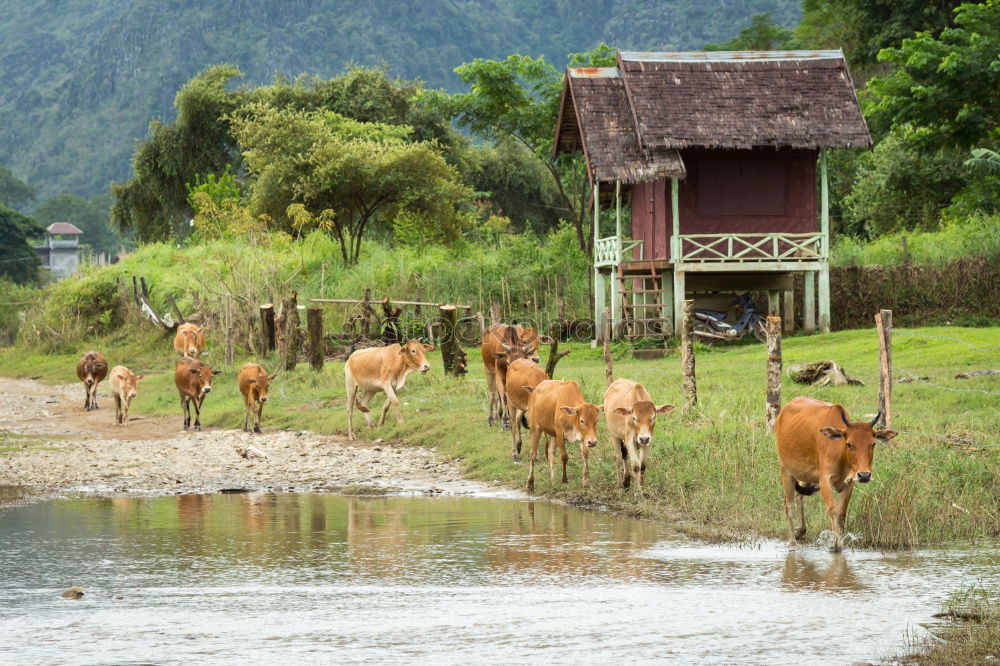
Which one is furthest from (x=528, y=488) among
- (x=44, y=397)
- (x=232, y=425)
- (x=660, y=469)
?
(x=44, y=397)

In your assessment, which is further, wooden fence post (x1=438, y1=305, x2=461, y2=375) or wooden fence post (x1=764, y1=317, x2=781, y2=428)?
wooden fence post (x1=438, y1=305, x2=461, y2=375)

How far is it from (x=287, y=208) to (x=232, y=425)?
18842 mm

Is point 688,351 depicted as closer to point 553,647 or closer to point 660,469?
point 660,469

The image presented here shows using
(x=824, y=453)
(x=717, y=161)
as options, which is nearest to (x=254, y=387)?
(x=824, y=453)

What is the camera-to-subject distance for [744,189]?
31609 mm

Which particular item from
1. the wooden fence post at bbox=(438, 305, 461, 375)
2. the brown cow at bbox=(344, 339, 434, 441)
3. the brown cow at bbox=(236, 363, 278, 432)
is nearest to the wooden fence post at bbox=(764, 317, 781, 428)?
the brown cow at bbox=(344, 339, 434, 441)

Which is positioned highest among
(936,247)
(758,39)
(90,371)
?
(758,39)

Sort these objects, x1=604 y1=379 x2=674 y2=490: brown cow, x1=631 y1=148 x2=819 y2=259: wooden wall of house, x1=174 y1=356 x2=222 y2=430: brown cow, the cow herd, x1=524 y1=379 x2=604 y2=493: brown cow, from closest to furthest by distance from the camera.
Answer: the cow herd → x1=604 y1=379 x2=674 y2=490: brown cow → x1=524 y1=379 x2=604 y2=493: brown cow → x1=174 y1=356 x2=222 y2=430: brown cow → x1=631 y1=148 x2=819 y2=259: wooden wall of house

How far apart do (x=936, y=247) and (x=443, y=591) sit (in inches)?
1012

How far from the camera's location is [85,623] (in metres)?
8.23

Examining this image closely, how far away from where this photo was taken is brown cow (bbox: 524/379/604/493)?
517 inches

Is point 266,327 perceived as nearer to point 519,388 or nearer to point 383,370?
point 383,370

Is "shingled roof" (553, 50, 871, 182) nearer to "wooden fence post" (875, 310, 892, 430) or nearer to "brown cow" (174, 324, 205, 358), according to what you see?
"brown cow" (174, 324, 205, 358)

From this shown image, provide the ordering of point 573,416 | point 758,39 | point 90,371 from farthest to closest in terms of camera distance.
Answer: point 758,39 → point 90,371 → point 573,416
